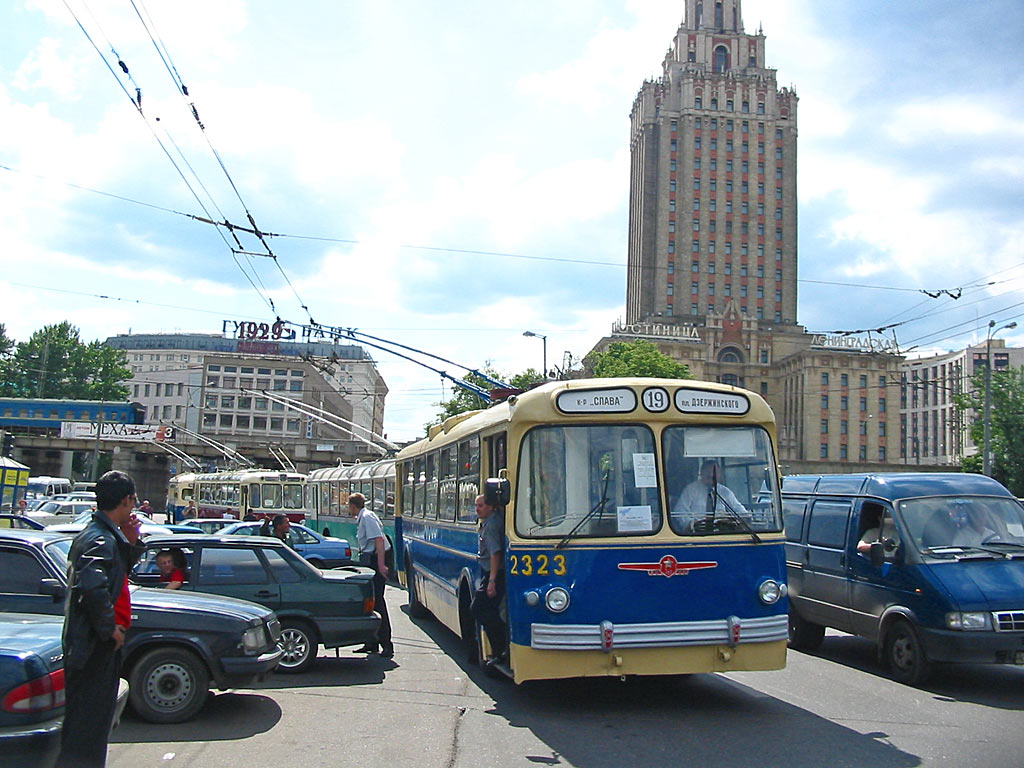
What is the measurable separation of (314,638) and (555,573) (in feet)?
10.9

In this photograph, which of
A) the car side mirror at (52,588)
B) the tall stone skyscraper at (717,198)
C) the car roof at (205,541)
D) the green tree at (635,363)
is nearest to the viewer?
the car side mirror at (52,588)

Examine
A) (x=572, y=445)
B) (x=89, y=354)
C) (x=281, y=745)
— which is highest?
(x=89, y=354)

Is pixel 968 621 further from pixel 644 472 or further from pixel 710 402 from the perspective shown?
pixel 644 472

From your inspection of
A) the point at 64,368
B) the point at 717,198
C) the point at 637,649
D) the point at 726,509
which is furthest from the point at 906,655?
the point at 717,198

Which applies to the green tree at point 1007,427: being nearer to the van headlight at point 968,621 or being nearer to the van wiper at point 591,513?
the van headlight at point 968,621

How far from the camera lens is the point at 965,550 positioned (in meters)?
10.5

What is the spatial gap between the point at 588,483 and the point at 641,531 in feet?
2.04

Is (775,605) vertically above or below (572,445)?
below

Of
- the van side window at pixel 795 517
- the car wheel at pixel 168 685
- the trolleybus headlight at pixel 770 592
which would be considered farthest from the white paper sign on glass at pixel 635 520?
the van side window at pixel 795 517

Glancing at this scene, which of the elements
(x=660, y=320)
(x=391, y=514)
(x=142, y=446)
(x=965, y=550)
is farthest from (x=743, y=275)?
(x=965, y=550)

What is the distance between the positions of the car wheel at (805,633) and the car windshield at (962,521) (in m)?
2.66

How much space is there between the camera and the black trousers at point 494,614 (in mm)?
9012

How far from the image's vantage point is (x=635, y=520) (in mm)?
8469

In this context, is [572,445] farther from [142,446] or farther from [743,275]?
[743,275]
